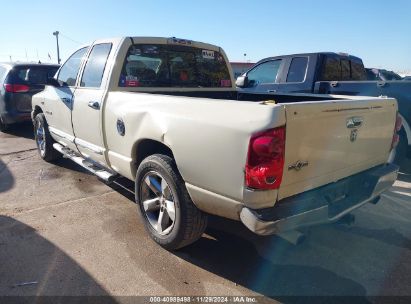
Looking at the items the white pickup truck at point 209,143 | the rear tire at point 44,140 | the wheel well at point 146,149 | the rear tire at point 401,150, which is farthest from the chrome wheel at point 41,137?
the rear tire at point 401,150

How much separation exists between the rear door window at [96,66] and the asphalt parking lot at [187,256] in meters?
1.46

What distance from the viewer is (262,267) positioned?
3.03 m

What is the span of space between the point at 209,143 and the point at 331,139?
900 millimetres

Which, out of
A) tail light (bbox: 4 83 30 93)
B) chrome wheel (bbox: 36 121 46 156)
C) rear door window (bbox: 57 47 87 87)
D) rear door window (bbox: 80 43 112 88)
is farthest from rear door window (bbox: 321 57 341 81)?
tail light (bbox: 4 83 30 93)

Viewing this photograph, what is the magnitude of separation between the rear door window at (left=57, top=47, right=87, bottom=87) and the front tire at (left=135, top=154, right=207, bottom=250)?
6.97 ft

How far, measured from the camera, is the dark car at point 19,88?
8.02 m

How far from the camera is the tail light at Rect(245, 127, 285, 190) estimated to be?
2256 mm

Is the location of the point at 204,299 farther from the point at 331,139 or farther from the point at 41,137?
the point at 41,137

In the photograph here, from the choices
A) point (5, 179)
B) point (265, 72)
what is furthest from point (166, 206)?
point (265, 72)

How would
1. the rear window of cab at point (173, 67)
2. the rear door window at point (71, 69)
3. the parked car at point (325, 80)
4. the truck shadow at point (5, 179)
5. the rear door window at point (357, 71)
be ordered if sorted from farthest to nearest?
the rear door window at point (357, 71) < the parked car at point (325, 80) < the truck shadow at point (5, 179) < the rear door window at point (71, 69) < the rear window of cab at point (173, 67)

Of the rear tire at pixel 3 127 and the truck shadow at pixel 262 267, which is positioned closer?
the truck shadow at pixel 262 267

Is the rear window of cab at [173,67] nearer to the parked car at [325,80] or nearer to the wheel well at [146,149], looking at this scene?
the parked car at [325,80]

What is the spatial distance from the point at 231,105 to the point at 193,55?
2.33m

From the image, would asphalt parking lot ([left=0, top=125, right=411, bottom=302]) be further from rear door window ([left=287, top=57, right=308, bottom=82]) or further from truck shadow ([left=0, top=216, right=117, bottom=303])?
rear door window ([left=287, top=57, right=308, bottom=82])
